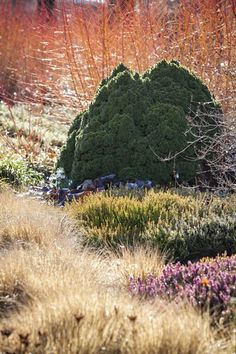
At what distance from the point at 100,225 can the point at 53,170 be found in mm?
2598

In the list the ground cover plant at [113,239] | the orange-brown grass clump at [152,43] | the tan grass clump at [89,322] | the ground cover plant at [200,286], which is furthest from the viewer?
the orange-brown grass clump at [152,43]

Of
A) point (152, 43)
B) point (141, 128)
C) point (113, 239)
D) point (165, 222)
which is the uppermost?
point (152, 43)

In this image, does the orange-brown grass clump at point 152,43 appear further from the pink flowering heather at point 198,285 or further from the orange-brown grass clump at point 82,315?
the orange-brown grass clump at point 82,315

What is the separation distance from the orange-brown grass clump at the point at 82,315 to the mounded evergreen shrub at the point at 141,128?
2.58m

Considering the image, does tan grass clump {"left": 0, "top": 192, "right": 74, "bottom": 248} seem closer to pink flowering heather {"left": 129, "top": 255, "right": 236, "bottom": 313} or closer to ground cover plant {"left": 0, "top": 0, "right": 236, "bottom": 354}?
ground cover plant {"left": 0, "top": 0, "right": 236, "bottom": 354}

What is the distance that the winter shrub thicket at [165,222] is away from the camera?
19.5 ft

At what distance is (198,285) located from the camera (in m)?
4.32

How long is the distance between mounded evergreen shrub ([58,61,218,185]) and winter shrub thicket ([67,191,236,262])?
0.85m

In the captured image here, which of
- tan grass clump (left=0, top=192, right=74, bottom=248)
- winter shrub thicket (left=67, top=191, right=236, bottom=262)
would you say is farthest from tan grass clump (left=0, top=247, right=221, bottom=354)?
winter shrub thicket (left=67, top=191, right=236, bottom=262)

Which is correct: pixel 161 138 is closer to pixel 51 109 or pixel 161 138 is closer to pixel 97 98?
pixel 97 98

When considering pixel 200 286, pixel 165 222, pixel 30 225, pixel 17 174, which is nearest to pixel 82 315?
pixel 200 286

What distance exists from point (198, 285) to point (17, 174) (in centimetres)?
468

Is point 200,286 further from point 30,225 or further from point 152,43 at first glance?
point 152,43

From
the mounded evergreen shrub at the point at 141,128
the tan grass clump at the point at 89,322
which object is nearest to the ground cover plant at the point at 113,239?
the tan grass clump at the point at 89,322
